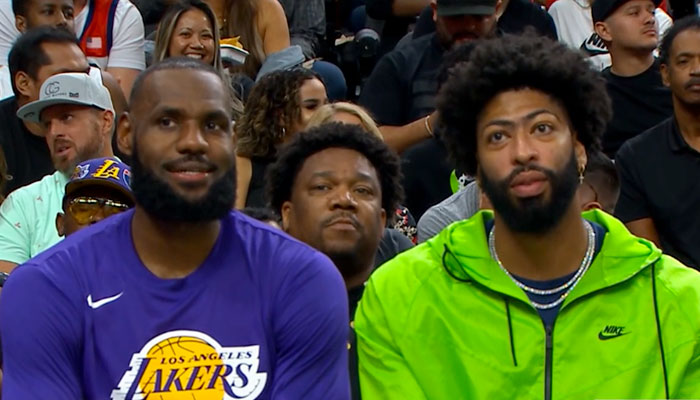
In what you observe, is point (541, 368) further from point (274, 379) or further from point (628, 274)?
point (274, 379)

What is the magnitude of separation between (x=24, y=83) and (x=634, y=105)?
332 cm

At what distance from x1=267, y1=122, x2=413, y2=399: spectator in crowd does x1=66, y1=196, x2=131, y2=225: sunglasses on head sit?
638 millimetres

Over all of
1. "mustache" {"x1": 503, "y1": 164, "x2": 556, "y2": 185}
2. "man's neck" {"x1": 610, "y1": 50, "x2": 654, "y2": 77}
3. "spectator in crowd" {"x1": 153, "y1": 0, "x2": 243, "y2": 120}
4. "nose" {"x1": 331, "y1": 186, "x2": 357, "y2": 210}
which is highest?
"spectator in crowd" {"x1": 153, "y1": 0, "x2": 243, "y2": 120}

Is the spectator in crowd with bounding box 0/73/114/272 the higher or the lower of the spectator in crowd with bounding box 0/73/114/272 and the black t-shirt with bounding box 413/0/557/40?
the lower

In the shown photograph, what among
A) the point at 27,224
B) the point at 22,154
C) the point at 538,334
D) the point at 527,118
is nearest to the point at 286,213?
the point at 27,224

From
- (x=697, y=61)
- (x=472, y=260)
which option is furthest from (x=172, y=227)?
(x=697, y=61)

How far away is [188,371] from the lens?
3.11 meters

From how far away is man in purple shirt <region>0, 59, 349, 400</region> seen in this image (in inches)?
123

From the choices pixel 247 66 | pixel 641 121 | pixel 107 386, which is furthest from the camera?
pixel 247 66

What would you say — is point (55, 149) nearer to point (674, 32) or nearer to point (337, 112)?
point (337, 112)

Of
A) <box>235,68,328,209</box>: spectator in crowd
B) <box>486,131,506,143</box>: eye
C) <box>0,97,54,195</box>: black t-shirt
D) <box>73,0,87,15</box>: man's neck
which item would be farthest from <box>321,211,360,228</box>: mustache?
<box>73,0,87,15</box>: man's neck

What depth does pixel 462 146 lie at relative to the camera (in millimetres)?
3855

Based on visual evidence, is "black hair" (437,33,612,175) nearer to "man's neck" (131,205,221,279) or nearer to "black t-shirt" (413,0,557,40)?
"man's neck" (131,205,221,279)

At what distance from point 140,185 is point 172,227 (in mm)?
144
